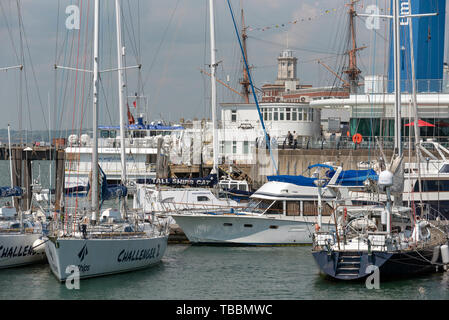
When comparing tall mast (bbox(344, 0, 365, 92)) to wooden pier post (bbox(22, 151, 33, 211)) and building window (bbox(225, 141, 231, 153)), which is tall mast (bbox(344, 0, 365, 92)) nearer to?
building window (bbox(225, 141, 231, 153))

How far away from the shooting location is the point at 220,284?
29.0 metres

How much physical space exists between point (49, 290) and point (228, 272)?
7188 mm

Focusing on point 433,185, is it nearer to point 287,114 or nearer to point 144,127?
point 287,114

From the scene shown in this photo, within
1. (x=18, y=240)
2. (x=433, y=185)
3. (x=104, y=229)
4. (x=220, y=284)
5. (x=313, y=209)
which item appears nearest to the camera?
(x=220, y=284)

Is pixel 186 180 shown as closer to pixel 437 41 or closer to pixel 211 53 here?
pixel 211 53

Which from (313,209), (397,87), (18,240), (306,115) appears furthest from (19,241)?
(306,115)

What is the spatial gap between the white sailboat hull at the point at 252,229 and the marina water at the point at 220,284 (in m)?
3.32

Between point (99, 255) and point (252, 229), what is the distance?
10.1 m

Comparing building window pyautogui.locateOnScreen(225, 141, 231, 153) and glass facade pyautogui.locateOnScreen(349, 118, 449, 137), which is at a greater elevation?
glass facade pyautogui.locateOnScreen(349, 118, 449, 137)

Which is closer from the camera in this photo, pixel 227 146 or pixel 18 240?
pixel 18 240

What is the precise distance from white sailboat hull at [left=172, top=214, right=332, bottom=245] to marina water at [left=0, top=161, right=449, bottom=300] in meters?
3.32

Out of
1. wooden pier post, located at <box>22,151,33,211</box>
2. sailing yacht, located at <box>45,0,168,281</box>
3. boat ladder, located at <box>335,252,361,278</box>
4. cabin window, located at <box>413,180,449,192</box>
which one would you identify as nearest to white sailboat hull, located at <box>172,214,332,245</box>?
sailing yacht, located at <box>45,0,168,281</box>

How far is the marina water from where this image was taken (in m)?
27.1

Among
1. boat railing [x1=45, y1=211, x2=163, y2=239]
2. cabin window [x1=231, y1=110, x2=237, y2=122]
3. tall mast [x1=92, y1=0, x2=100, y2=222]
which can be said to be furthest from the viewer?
cabin window [x1=231, y1=110, x2=237, y2=122]
